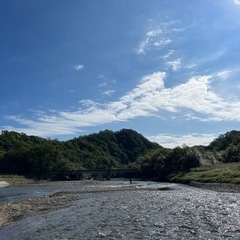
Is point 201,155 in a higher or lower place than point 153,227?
higher

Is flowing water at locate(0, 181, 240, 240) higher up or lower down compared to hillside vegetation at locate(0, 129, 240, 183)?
lower down

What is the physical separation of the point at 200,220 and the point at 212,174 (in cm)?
5452

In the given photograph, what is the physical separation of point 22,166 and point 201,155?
11330 centimetres

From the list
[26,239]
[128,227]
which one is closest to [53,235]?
[26,239]

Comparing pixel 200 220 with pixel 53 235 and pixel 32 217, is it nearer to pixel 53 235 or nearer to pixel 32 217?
pixel 53 235

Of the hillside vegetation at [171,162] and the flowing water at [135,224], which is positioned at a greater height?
the hillside vegetation at [171,162]

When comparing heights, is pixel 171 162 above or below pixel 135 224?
above

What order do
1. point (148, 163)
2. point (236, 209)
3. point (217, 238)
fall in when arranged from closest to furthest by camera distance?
point (217, 238) → point (236, 209) → point (148, 163)

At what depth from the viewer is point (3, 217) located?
1287 inches

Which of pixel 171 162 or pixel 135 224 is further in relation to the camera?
pixel 171 162

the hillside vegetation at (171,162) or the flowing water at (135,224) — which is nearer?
the flowing water at (135,224)

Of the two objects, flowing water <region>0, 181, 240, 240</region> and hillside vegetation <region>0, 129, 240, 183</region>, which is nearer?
flowing water <region>0, 181, 240, 240</region>

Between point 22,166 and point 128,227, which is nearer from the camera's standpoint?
point 128,227

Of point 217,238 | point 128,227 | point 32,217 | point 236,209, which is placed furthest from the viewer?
point 32,217
